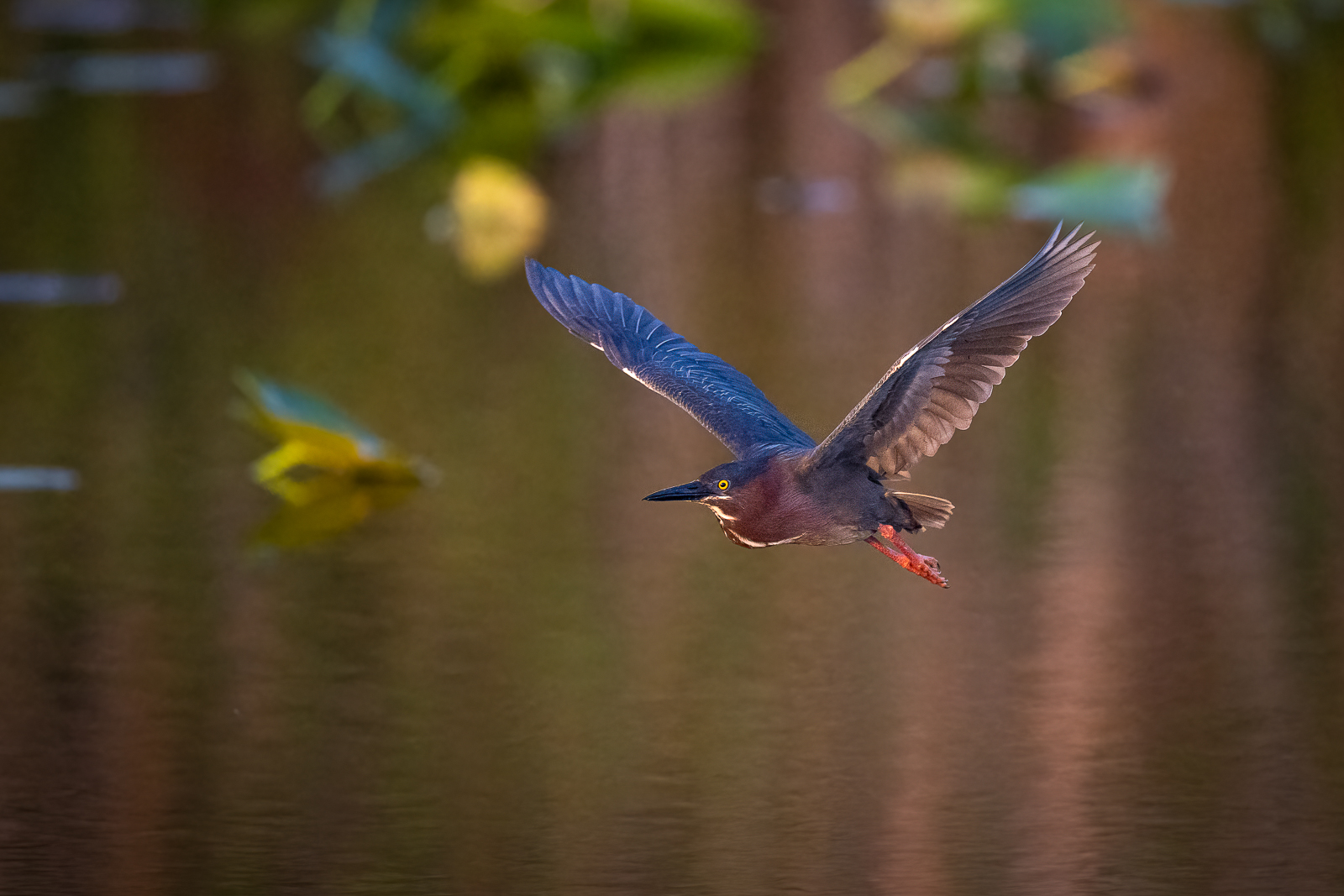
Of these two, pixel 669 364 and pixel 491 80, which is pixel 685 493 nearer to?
pixel 669 364

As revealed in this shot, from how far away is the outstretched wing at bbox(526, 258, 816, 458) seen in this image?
4039mm

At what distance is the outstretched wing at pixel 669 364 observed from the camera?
4039mm

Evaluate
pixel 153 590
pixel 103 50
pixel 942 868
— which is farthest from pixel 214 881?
pixel 103 50

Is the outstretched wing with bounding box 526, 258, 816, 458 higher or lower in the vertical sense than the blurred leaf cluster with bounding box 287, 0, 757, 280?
lower

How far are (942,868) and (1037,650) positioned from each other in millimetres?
1110

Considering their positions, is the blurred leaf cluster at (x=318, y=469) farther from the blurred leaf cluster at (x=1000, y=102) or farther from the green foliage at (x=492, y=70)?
the green foliage at (x=492, y=70)

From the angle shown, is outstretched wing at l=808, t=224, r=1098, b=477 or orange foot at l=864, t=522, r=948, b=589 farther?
orange foot at l=864, t=522, r=948, b=589

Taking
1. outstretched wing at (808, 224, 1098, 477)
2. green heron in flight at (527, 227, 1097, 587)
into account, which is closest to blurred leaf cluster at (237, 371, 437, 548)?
green heron in flight at (527, 227, 1097, 587)

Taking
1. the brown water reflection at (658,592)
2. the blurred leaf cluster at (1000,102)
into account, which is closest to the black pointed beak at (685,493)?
the brown water reflection at (658,592)

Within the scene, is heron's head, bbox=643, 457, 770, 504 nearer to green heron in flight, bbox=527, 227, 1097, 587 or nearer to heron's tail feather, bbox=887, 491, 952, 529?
green heron in flight, bbox=527, 227, 1097, 587

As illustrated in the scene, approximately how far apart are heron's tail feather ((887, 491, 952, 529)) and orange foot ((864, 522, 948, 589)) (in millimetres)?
46

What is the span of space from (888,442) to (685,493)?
1.15 feet

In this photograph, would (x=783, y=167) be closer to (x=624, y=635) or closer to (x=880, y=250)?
(x=880, y=250)

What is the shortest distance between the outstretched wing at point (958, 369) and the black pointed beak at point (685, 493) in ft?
0.62
